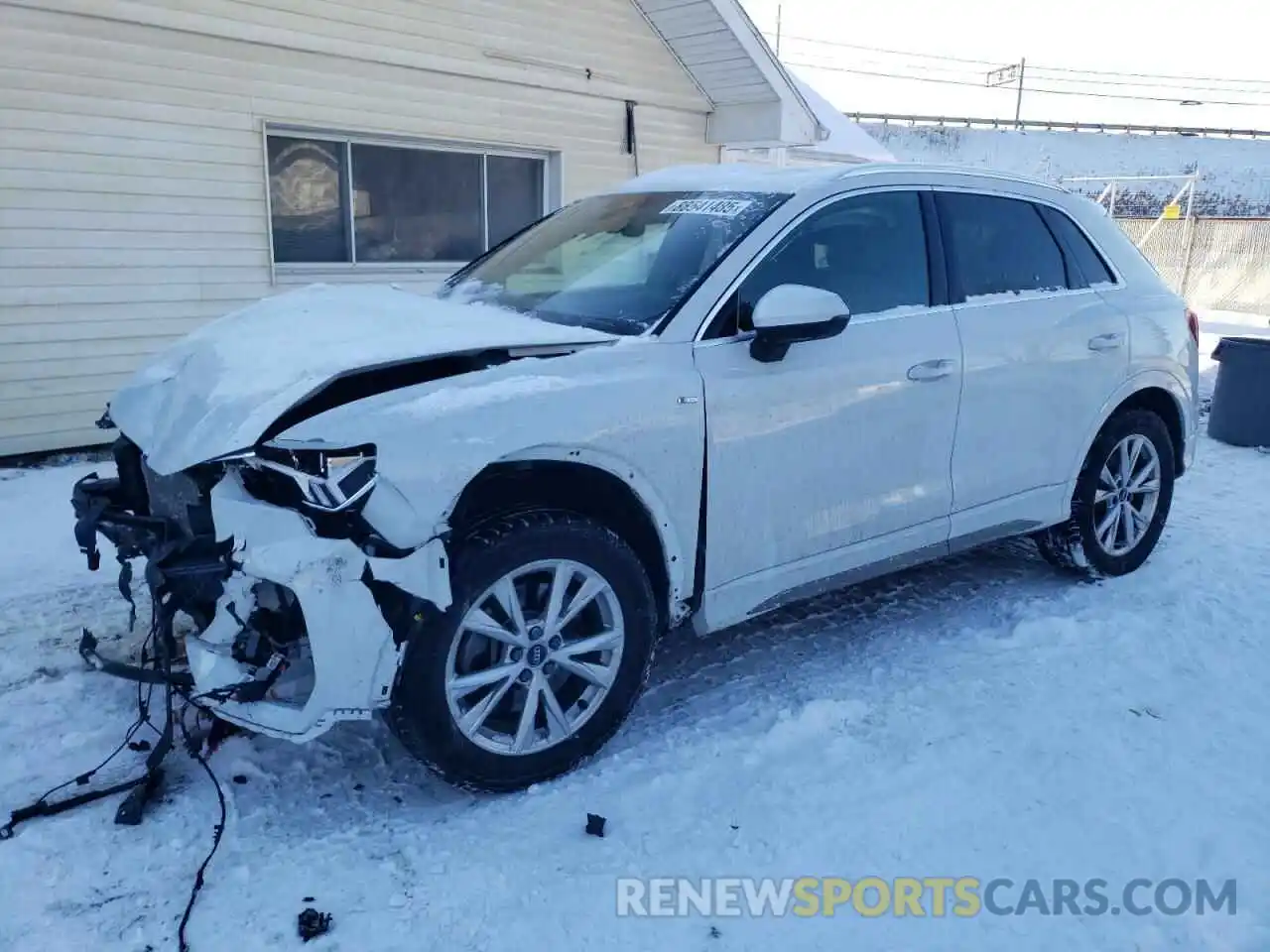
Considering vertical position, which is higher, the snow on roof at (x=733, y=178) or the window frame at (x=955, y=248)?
the snow on roof at (x=733, y=178)

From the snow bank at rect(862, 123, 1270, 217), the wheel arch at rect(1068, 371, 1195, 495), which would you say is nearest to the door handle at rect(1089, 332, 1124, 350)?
the wheel arch at rect(1068, 371, 1195, 495)

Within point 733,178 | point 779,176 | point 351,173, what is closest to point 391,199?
point 351,173

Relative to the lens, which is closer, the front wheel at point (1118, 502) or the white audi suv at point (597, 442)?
the white audi suv at point (597, 442)

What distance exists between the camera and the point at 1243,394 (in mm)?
8297

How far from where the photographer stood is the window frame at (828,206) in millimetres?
3395

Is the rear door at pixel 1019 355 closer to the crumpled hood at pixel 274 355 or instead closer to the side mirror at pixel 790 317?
the side mirror at pixel 790 317

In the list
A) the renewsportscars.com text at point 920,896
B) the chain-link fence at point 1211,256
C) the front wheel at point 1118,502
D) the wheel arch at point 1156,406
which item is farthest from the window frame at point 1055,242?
the chain-link fence at point 1211,256

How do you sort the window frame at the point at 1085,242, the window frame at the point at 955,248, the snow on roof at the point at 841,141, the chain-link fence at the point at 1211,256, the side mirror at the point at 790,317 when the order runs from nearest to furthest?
1. the side mirror at the point at 790,317
2. the window frame at the point at 955,248
3. the window frame at the point at 1085,242
4. the snow on roof at the point at 841,141
5. the chain-link fence at the point at 1211,256

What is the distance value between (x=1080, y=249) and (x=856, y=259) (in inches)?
59.8

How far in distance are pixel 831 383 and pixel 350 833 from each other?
219 cm

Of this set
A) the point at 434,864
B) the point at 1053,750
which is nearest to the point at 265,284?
the point at 434,864

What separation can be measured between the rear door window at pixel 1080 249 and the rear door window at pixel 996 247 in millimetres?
69

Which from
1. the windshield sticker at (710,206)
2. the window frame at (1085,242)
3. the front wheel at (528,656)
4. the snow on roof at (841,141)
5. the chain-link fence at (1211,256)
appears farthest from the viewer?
the chain-link fence at (1211,256)

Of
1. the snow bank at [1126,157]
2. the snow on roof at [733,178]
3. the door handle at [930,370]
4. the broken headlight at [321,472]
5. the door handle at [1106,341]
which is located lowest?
the broken headlight at [321,472]
